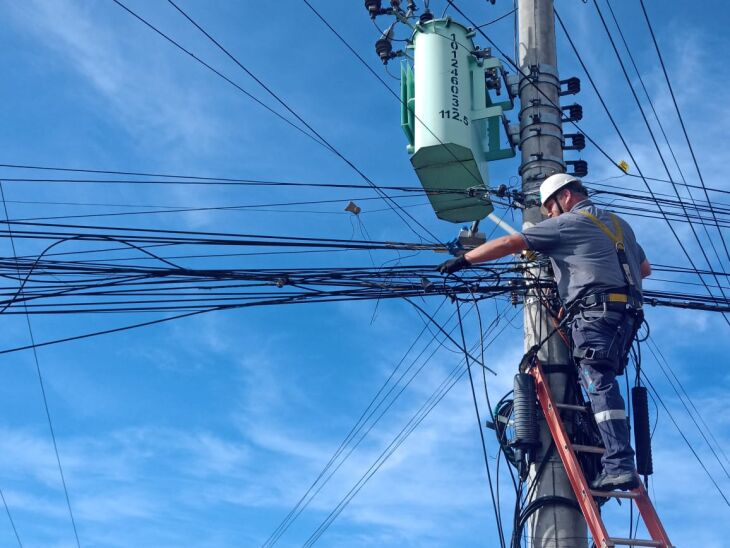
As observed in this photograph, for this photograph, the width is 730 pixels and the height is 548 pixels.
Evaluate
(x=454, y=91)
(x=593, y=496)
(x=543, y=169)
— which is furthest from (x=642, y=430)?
(x=454, y=91)

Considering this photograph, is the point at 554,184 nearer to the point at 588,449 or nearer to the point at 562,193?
the point at 562,193

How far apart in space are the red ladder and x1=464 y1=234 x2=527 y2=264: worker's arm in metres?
1.04

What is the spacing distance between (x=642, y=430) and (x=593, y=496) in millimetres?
624

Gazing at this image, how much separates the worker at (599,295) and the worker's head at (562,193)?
163 millimetres

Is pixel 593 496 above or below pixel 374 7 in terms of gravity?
below

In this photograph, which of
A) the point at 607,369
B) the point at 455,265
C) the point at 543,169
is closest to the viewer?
the point at 607,369

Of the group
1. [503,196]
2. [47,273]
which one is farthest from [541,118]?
[47,273]

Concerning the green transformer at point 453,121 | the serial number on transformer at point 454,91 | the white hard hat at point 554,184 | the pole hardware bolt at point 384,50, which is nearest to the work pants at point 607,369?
the white hard hat at point 554,184

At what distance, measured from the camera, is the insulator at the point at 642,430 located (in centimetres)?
567

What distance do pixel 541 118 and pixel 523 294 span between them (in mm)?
1432

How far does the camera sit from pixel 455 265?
18.6ft

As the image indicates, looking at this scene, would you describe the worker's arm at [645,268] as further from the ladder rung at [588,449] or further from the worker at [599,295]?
the ladder rung at [588,449]

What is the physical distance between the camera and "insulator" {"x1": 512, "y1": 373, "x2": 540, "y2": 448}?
5.76 m

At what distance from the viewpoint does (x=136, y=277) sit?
21.2 feet
